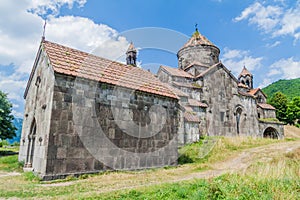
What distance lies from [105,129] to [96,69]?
2.72 m

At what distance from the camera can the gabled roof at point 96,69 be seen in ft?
25.9

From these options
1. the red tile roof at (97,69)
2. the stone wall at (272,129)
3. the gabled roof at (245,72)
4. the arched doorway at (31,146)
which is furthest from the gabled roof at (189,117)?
the gabled roof at (245,72)

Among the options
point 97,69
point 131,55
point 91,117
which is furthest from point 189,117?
point 131,55

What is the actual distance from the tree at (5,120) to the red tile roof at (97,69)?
14642 millimetres

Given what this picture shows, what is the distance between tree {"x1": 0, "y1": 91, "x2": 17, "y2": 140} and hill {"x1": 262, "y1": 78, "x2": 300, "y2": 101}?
228 ft

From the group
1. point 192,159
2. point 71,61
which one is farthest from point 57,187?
point 192,159

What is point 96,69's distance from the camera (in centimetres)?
896

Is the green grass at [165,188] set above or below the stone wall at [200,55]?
below

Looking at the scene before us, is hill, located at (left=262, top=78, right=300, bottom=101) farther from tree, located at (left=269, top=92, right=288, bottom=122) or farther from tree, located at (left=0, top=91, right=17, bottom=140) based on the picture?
tree, located at (left=0, top=91, right=17, bottom=140)

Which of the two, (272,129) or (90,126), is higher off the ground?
(272,129)

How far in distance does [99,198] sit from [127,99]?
16.5 feet

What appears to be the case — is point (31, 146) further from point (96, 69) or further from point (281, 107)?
point (281, 107)

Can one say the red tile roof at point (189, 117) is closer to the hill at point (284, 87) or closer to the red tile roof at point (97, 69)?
the red tile roof at point (97, 69)

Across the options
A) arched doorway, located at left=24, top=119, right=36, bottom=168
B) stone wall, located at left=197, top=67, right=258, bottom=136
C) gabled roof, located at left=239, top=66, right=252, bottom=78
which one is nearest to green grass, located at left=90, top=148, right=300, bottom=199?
arched doorway, located at left=24, top=119, right=36, bottom=168
